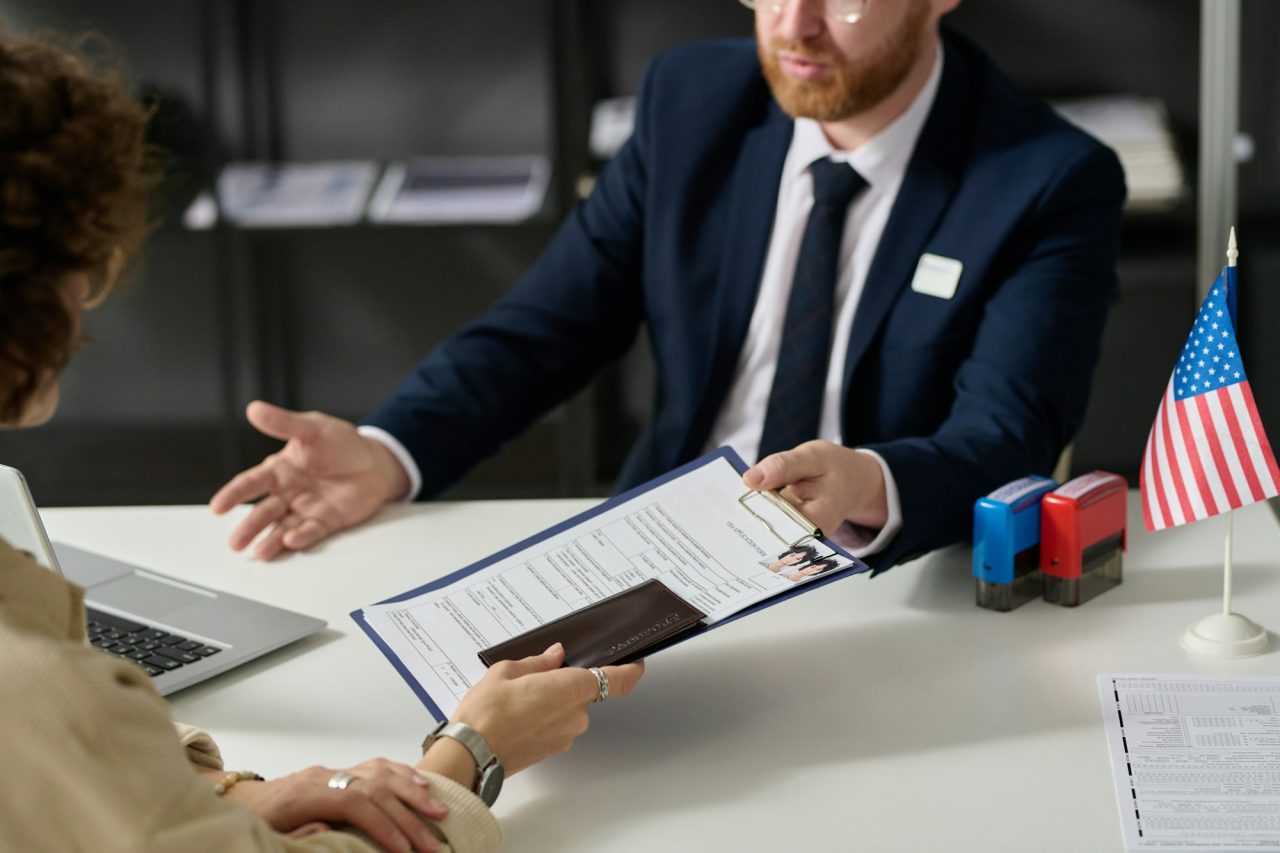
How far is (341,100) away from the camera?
11.1 feet

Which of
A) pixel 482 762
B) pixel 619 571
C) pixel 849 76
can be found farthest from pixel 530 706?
pixel 849 76

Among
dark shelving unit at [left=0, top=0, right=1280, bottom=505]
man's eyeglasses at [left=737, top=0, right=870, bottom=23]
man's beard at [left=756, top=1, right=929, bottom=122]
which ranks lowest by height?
dark shelving unit at [left=0, top=0, right=1280, bottom=505]

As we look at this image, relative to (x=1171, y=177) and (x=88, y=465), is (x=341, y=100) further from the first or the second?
(x=1171, y=177)

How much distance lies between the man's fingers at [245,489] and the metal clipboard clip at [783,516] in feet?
1.91

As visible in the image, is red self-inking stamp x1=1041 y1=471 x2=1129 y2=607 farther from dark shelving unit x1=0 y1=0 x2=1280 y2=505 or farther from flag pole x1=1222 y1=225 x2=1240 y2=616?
dark shelving unit x1=0 y1=0 x2=1280 y2=505

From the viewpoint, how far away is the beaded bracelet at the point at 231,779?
101 cm

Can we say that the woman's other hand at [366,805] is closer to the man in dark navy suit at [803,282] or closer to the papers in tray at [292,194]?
the man in dark navy suit at [803,282]

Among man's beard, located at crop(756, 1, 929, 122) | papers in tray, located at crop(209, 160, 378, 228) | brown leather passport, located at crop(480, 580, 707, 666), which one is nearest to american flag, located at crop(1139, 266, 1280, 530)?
brown leather passport, located at crop(480, 580, 707, 666)

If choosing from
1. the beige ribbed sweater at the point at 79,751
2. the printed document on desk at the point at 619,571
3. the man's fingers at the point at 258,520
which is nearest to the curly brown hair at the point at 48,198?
the beige ribbed sweater at the point at 79,751

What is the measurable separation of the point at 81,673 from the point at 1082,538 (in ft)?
2.94

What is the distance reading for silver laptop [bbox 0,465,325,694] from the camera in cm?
119

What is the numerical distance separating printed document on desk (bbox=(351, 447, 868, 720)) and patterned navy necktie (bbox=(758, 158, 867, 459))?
49 centimetres

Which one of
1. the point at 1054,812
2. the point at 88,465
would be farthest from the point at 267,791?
the point at 88,465

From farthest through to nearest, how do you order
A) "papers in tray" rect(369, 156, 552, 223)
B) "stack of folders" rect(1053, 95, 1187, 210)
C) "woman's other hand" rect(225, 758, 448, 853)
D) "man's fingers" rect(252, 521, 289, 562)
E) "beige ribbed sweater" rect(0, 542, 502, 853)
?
"papers in tray" rect(369, 156, 552, 223)
"stack of folders" rect(1053, 95, 1187, 210)
"man's fingers" rect(252, 521, 289, 562)
"woman's other hand" rect(225, 758, 448, 853)
"beige ribbed sweater" rect(0, 542, 502, 853)
